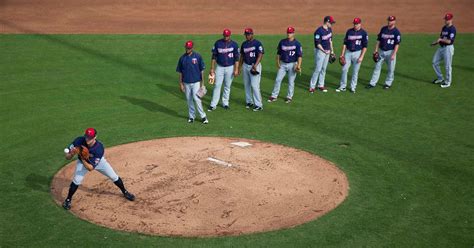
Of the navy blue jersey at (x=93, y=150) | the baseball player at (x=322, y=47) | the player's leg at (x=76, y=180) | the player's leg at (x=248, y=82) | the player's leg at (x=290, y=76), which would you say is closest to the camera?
the navy blue jersey at (x=93, y=150)

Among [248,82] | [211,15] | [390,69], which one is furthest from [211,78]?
[211,15]

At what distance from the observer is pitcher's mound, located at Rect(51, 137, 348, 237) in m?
9.80

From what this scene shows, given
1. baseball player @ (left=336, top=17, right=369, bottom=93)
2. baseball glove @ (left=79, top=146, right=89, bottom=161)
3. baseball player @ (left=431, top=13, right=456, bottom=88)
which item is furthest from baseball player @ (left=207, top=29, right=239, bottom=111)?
baseball player @ (left=431, top=13, right=456, bottom=88)

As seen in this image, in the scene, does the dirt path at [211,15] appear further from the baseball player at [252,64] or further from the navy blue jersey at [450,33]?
the baseball player at [252,64]

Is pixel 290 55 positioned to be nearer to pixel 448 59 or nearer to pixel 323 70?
pixel 323 70

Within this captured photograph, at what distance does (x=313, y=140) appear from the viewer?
1382cm

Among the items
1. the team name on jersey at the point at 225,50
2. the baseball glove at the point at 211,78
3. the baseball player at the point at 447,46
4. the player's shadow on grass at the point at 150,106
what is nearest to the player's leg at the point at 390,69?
the baseball player at the point at 447,46

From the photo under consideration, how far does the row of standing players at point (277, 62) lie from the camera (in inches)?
578

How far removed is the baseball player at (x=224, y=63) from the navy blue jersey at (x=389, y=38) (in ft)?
16.5

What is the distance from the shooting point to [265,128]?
14.7 meters

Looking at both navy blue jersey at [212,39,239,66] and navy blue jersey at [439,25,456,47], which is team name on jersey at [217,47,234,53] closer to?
navy blue jersey at [212,39,239,66]

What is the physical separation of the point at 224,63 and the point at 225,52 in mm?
338

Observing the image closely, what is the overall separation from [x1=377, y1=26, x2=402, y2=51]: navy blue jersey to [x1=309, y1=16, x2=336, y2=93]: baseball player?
5.57ft

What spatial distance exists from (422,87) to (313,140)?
664 centimetres
